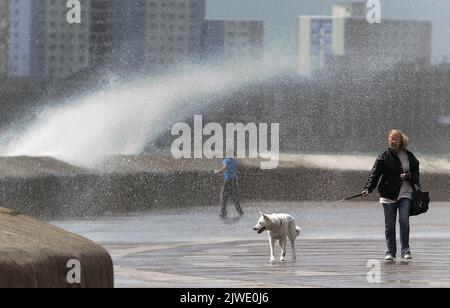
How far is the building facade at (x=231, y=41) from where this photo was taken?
3744 cm

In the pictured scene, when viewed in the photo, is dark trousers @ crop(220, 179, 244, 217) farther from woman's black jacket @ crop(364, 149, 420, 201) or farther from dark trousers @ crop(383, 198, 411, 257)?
woman's black jacket @ crop(364, 149, 420, 201)

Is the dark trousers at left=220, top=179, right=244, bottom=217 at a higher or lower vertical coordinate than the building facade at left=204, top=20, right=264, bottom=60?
lower

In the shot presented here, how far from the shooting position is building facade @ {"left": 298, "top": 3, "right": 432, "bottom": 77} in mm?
37000

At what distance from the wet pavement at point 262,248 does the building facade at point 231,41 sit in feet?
10.4

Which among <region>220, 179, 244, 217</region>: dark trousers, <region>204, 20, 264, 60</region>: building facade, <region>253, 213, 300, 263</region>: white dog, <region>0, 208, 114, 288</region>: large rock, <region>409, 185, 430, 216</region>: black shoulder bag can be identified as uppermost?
<region>0, 208, 114, 288</region>: large rock

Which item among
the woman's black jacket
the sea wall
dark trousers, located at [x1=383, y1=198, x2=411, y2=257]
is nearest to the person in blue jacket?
the sea wall

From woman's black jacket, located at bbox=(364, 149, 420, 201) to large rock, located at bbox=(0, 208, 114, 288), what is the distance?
560 cm

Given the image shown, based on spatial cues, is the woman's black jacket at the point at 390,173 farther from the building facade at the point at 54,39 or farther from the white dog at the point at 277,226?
the building facade at the point at 54,39

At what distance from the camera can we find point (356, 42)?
3775 centimetres

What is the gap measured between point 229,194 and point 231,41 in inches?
129

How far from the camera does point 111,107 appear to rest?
122 feet

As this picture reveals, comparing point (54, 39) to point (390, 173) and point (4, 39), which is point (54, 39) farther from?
point (390, 173)

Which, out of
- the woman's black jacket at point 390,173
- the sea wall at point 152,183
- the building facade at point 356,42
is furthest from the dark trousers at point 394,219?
the building facade at point 356,42
